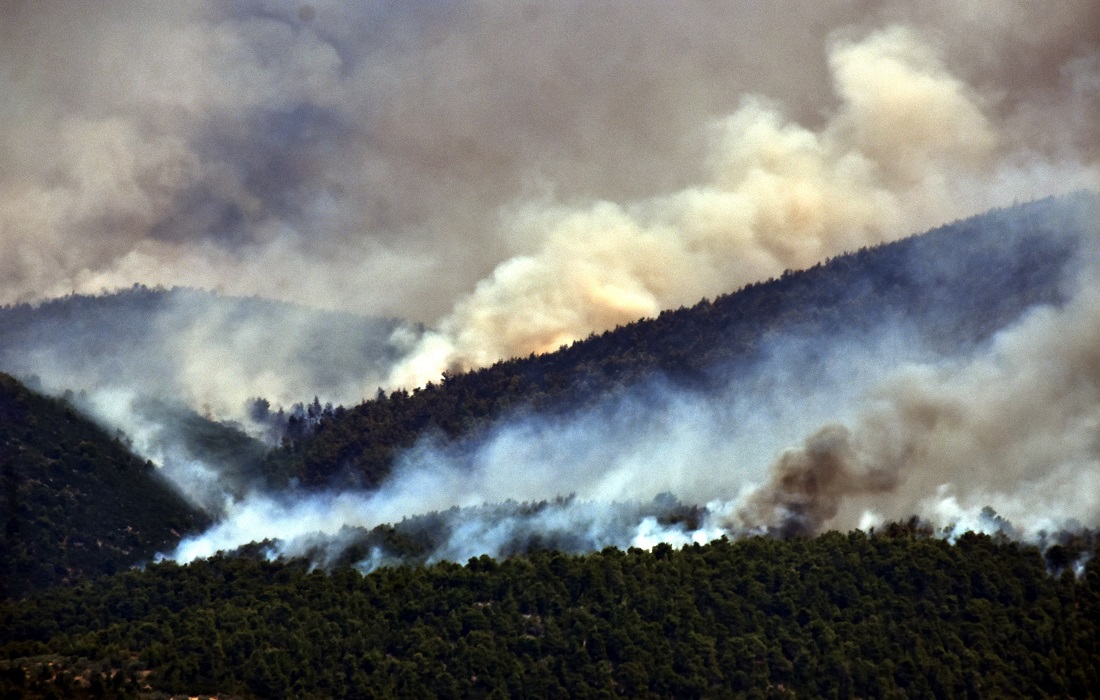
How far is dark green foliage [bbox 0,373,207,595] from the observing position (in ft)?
574

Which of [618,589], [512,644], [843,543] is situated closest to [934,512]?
[843,543]

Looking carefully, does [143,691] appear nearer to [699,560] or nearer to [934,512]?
[699,560]

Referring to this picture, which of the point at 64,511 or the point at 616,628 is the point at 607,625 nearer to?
the point at 616,628

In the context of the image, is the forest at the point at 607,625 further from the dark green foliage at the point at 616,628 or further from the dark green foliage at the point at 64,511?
the dark green foliage at the point at 64,511

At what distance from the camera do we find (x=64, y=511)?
602 feet

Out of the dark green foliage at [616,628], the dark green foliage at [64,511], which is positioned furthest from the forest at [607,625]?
the dark green foliage at [64,511]

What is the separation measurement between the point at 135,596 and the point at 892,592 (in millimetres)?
57603

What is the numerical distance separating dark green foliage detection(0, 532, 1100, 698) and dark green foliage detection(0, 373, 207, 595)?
2388 cm

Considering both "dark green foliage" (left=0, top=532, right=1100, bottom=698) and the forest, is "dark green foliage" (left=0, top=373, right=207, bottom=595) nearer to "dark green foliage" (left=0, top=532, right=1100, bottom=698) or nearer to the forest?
the forest

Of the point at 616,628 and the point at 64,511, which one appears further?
the point at 64,511

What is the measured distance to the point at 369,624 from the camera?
135 meters

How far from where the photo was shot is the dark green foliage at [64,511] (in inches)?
6890

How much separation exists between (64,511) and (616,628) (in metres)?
70.4

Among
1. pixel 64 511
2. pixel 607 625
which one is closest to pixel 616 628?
pixel 607 625
